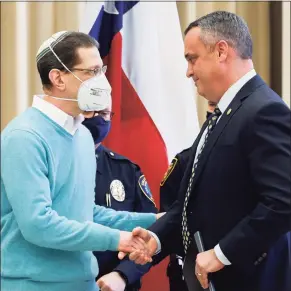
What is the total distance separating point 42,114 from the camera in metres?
1.65

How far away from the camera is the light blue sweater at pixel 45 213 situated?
1.48 m

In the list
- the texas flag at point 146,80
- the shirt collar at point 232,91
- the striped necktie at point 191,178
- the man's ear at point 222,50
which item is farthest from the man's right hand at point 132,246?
the texas flag at point 146,80

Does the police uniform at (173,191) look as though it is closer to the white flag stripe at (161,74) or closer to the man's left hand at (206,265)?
the white flag stripe at (161,74)

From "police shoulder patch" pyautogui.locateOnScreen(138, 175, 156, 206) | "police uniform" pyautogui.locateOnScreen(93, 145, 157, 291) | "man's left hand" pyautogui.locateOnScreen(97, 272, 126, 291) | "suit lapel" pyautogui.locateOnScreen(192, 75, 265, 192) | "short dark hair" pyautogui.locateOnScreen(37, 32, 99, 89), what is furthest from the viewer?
"police shoulder patch" pyautogui.locateOnScreen(138, 175, 156, 206)

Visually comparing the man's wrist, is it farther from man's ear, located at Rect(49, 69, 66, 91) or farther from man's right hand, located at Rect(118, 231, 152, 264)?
man's ear, located at Rect(49, 69, 66, 91)

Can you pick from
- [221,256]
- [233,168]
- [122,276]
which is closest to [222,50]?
[233,168]

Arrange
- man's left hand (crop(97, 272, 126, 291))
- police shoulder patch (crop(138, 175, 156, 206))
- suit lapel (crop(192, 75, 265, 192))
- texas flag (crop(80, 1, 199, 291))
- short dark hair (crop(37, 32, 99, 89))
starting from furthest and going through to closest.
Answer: texas flag (crop(80, 1, 199, 291)), police shoulder patch (crop(138, 175, 156, 206)), man's left hand (crop(97, 272, 126, 291)), short dark hair (crop(37, 32, 99, 89)), suit lapel (crop(192, 75, 265, 192))

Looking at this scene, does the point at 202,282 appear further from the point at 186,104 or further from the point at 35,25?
the point at 35,25

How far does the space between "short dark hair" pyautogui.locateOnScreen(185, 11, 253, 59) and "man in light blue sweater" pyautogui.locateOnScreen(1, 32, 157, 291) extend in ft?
1.19

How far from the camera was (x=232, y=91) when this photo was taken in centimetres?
169

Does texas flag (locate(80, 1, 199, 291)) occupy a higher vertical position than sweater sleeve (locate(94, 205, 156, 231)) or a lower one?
higher

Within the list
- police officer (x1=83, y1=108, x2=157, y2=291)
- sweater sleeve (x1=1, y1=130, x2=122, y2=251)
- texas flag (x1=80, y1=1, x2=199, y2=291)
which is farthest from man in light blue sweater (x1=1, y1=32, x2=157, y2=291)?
texas flag (x1=80, y1=1, x2=199, y2=291)

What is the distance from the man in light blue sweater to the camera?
4.86 feet

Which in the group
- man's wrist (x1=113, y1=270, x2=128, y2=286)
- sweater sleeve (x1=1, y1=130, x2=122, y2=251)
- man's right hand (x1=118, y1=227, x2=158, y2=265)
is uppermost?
sweater sleeve (x1=1, y1=130, x2=122, y2=251)
